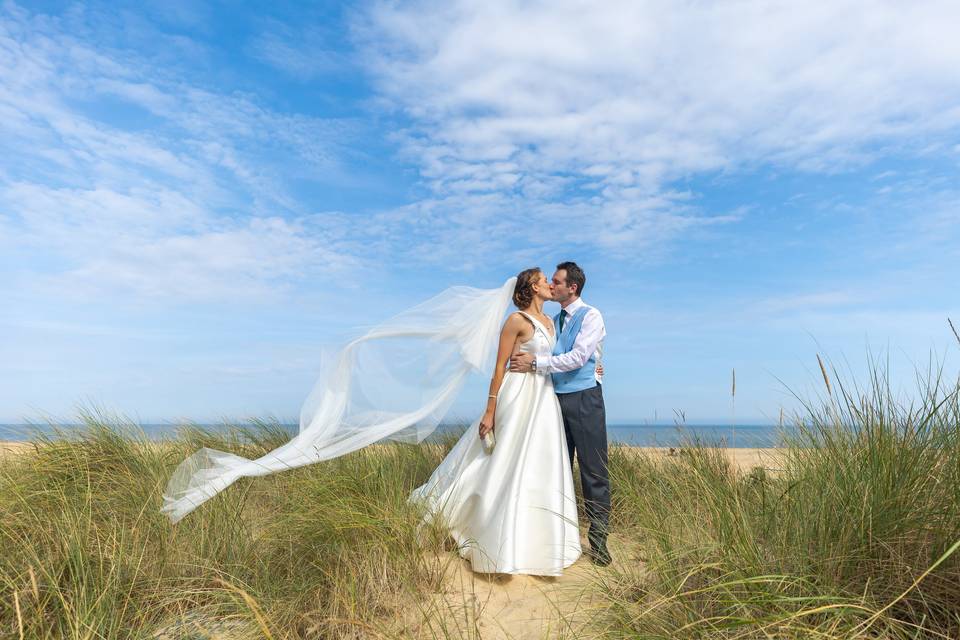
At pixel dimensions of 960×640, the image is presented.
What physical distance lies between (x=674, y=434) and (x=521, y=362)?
8.92 ft

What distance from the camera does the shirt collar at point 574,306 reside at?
5398 mm

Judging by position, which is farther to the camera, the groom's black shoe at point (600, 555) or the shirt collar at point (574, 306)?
the shirt collar at point (574, 306)

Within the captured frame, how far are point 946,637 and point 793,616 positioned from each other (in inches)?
28.4

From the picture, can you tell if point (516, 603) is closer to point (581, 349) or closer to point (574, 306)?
point (581, 349)

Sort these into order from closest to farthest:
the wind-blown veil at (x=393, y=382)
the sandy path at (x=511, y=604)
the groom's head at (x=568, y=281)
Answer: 1. the sandy path at (x=511, y=604)
2. the groom's head at (x=568, y=281)
3. the wind-blown veil at (x=393, y=382)

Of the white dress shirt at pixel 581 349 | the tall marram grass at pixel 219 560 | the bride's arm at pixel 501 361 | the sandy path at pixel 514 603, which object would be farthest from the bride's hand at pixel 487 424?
the sandy path at pixel 514 603

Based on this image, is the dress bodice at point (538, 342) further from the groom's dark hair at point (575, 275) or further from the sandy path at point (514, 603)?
the sandy path at point (514, 603)

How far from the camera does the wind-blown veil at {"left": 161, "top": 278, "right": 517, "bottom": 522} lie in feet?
19.2

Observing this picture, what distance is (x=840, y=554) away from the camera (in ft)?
11.4

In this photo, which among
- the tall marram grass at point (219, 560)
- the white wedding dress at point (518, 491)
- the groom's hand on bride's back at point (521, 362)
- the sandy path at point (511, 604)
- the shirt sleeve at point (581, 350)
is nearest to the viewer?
the tall marram grass at point (219, 560)

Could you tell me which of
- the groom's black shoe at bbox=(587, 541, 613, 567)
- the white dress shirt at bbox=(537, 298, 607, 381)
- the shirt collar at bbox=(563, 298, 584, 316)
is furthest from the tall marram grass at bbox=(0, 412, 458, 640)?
the shirt collar at bbox=(563, 298, 584, 316)

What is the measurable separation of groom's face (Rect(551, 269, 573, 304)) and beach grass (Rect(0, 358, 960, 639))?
72.9 inches

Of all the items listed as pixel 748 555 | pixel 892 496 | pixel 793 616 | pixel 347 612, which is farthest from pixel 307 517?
pixel 892 496

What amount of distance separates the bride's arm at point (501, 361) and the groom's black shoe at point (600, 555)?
1238 mm
